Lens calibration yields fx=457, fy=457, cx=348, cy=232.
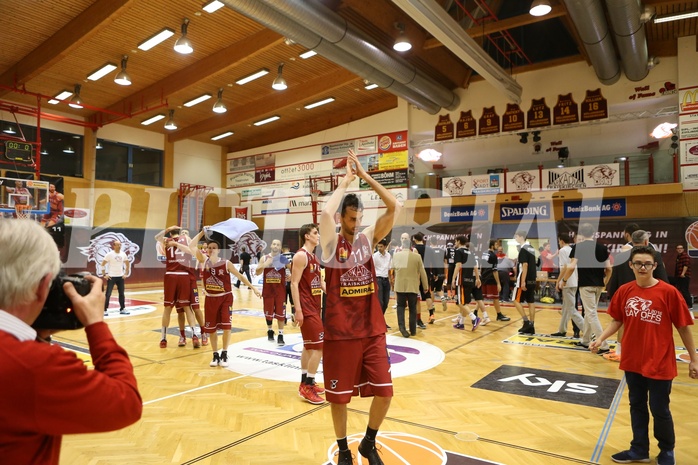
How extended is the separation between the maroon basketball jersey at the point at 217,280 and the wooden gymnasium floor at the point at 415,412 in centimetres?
109

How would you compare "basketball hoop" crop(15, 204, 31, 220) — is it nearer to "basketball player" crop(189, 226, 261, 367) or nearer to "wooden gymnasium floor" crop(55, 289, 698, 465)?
"wooden gymnasium floor" crop(55, 289, 698, 465)

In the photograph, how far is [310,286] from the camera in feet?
18.6

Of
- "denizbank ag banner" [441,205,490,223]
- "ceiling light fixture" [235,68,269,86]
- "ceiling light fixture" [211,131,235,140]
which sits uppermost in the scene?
"ceiling light fixture" [235,68,269,86]

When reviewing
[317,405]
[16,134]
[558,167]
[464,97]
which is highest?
[464,97]

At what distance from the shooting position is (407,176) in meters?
18.6

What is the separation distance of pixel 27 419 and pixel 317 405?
13.2 feet

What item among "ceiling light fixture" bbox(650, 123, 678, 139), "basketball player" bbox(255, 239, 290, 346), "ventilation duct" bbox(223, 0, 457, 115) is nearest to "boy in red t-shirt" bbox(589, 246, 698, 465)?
"basketball player" bbox(255, 239, 290, 346)

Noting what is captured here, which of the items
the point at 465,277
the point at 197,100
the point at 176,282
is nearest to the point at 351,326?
the point at 176,282

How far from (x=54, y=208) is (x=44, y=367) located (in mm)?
17160

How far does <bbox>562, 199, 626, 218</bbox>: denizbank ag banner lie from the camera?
14.8m

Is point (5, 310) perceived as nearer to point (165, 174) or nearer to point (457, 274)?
point (457, 274)

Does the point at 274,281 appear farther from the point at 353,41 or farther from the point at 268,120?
the point at 268,120

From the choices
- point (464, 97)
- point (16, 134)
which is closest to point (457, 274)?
point (464, 97)

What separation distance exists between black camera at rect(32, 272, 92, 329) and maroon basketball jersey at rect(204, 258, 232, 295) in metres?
5.25
